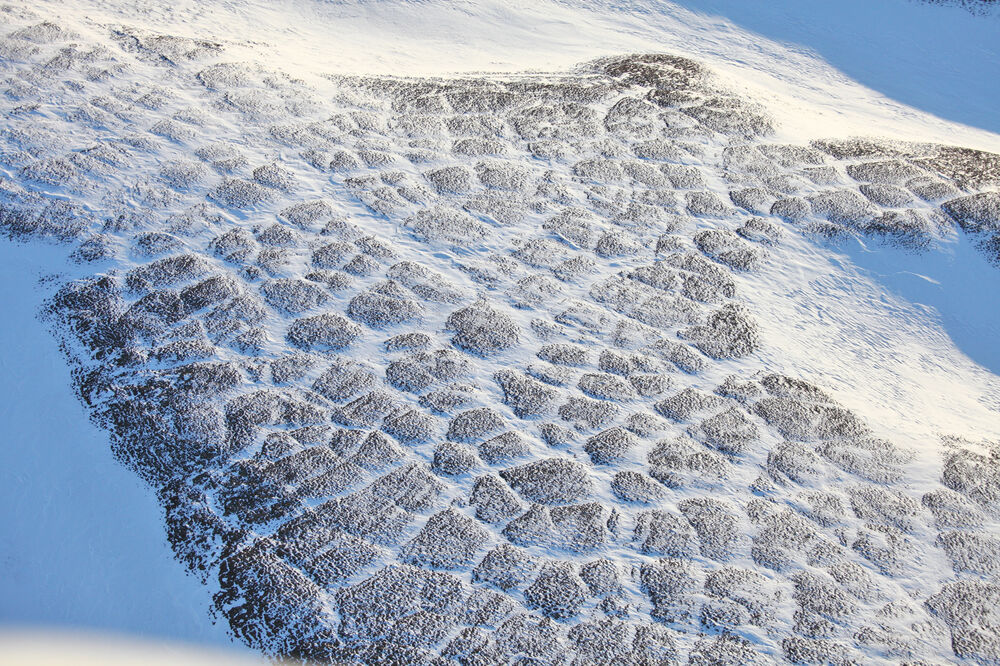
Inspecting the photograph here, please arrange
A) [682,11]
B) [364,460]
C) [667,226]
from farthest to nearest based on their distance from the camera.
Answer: [682,11] → [667,226] → [364,460]

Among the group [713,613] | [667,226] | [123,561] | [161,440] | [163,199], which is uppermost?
[667,226]

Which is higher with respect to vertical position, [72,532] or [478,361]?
[478,361]

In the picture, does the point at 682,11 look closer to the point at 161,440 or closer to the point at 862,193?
the point at 862,193

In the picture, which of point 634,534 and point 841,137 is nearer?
point 634,534

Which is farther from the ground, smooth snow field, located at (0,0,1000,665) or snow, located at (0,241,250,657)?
smooth snow field, located at (0,0,1000,665)

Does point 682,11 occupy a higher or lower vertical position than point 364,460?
higher

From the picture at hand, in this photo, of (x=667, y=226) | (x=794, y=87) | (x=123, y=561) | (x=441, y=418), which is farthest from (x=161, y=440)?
(x=794, y=87)

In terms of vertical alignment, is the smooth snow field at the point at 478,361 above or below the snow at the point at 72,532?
above

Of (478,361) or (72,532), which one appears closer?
(72,532)
